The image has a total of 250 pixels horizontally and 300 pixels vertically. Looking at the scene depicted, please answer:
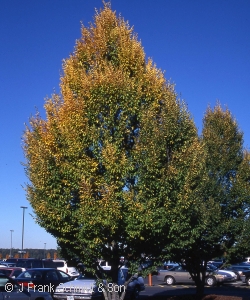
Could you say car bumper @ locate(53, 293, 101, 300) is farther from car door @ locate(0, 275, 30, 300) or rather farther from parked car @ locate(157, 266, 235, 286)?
parked car @ locate(157, 266, 235, 286)

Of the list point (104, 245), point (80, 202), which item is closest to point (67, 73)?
point (80, 202)

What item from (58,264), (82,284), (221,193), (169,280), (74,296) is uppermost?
(221,193)

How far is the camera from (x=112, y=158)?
1159cm

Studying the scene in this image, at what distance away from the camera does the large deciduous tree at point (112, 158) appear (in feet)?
38.5

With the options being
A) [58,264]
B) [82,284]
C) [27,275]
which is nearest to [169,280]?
[58,264]

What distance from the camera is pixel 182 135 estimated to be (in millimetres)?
12953

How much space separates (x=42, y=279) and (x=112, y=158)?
11.4 meters

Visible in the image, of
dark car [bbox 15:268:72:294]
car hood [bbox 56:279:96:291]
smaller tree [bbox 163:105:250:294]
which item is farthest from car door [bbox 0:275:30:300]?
dark car [bbox 15:268:72:294]

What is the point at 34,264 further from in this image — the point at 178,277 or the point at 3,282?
the point at 3,282

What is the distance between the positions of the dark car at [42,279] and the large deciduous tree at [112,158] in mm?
7511

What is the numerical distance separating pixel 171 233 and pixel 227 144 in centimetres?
714

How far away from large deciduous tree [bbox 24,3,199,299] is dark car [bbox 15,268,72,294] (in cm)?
751

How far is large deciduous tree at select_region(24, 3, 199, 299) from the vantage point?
11.7 meters

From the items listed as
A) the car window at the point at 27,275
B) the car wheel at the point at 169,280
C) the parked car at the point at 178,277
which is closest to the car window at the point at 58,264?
the parked car at the point at 178,277
